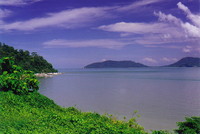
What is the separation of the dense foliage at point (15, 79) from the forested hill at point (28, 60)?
45503mm

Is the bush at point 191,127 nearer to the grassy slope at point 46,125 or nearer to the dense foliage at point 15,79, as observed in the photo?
the grassy slope at point 46,125

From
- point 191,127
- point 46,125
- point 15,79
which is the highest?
point 15,79

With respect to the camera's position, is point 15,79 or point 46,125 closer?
point 46,125

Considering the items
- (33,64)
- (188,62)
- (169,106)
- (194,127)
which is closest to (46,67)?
(33,64)

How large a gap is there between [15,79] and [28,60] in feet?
178

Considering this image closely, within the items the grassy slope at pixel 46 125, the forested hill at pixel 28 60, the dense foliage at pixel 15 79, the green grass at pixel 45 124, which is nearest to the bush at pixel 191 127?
the green grass at pixel 45 124

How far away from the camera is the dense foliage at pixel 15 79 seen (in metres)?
7.54

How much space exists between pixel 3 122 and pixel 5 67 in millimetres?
4735

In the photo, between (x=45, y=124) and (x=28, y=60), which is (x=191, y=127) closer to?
(x=45, y=124)

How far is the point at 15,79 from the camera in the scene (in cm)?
769

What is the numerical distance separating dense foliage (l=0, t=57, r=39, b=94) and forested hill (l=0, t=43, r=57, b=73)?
149 feet

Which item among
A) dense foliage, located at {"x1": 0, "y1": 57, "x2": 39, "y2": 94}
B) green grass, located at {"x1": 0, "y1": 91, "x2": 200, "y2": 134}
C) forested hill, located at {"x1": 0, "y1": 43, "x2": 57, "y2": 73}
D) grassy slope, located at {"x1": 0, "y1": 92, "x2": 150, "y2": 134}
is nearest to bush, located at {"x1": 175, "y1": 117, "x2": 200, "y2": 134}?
green grass, located at {"x1": 0, "y1": 91, "x2": 200, "y2": 134}

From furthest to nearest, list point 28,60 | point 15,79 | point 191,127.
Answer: point 28,60 → point 15,79 → point 191,127

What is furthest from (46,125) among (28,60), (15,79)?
(28,60)
